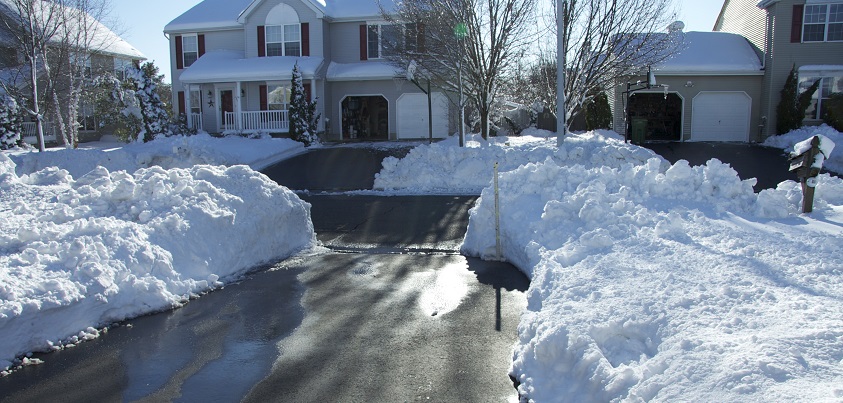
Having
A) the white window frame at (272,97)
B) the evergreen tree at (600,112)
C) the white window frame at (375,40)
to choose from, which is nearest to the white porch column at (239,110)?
the white window frame at (272,97)

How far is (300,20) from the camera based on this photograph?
1192 inches

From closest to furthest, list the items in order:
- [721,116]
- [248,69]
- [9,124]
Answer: [9,124], [721,116], [248,69]

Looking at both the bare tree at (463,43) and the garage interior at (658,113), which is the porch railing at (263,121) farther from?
the garage interior at (658,113)

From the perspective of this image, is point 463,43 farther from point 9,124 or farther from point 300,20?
point 9,124

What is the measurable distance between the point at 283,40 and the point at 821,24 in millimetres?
24278

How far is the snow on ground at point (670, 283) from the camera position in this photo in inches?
153

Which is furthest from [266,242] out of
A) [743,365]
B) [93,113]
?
[93,113]

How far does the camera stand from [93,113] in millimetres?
40000

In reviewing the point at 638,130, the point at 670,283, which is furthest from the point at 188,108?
the point at 670,283

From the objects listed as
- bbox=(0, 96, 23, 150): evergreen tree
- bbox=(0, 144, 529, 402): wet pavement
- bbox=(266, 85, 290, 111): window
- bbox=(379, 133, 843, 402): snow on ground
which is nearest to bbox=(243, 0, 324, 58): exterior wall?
bbox=(266, 85, 290, 111): window

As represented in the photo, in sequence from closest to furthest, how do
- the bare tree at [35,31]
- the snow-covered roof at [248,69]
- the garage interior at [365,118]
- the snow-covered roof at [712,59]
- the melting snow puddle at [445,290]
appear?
the melting snow puddle at [445,290]
the bare tree at [35,31]
the snow-covered roof at [712,59]
the snow-covered roof at [248,69]
the garage interior at [365,118]

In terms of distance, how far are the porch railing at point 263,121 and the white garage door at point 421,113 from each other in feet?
18.0

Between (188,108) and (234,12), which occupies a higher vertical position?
(234,12)

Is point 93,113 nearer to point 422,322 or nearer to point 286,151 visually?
point 286,151
